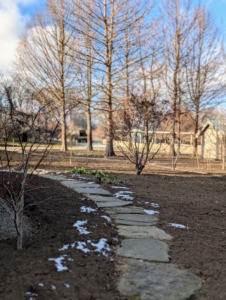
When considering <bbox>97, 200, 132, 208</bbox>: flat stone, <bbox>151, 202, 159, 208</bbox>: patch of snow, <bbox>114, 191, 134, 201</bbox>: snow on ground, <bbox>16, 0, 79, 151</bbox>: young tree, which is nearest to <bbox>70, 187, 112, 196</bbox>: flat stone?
<bbox>114, 191, 134, 201</bbox>: snow on ground

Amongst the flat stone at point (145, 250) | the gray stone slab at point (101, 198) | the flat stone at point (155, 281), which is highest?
the gray stone slab at point (101, 198)

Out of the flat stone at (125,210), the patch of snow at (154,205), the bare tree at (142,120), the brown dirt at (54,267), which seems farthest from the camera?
the bare tree at (142,120)

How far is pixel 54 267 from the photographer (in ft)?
7.57

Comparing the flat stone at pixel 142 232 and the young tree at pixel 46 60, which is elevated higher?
the young tree at pixel 46 60

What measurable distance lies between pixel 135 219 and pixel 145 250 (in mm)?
992

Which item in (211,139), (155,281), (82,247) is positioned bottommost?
(155,281)

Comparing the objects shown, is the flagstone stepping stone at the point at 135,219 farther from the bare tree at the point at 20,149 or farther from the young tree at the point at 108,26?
the young tree at the point at 108,26

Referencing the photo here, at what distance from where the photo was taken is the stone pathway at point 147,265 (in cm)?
211

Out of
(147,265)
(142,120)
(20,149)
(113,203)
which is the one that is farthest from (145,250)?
(142,120)

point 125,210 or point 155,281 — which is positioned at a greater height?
point 125,210

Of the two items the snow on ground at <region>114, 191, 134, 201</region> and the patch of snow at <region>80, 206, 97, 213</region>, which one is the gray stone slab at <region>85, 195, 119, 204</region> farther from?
the patch of snow at <region>80, 206, 97, 213</region>

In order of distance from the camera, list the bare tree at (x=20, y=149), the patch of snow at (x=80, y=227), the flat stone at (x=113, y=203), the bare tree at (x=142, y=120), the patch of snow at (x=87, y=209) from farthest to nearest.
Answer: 1. the bare tree at (x=142, y=120)
2. the flat stone at (x=113, y=203)
3. the patch of snow at (x=87, y=209)
4. the patch of snow at (x=80, y=227)
5. the bare tree at (x=20, y=149)

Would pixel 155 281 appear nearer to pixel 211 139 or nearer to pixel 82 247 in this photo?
pixel 82 247

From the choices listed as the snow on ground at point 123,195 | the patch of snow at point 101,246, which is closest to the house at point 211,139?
the snow on ground at point 123,195
